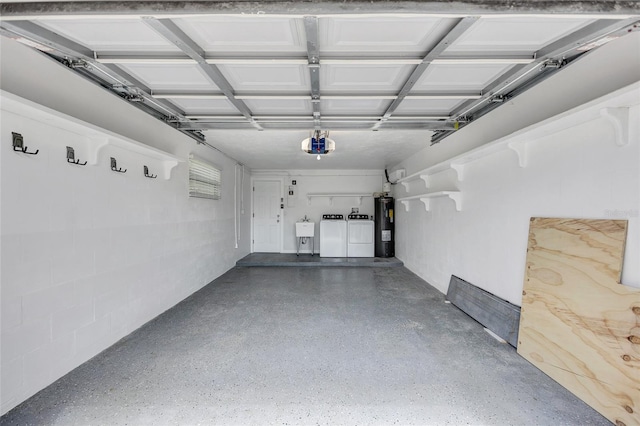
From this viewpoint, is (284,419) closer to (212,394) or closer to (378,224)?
(212,394)

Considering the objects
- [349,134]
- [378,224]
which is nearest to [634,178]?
[349,134]

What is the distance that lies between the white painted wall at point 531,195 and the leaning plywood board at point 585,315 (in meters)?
0.09

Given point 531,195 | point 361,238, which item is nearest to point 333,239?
point 361,238

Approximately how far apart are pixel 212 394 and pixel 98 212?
5.46 ft

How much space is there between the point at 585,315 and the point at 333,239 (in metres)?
4.69

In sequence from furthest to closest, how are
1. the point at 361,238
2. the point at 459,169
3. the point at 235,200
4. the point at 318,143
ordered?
the point at 361,238, the point at 235,200, the point at 318,143, the point at 459,169

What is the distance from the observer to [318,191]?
261 inches

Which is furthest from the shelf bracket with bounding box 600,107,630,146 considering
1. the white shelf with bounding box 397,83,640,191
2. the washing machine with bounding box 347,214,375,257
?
the washing machine with bounding box 347,214,375,257

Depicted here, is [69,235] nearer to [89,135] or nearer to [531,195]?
[89,135]

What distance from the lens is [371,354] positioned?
2062mm

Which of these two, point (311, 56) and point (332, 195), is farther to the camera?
point (332, 195)

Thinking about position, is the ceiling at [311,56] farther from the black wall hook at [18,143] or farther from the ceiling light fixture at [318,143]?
the black wall hook at [18,143]


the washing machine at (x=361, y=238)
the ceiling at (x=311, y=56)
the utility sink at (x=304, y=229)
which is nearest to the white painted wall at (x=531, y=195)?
the ceiling at (x=311, y=56)

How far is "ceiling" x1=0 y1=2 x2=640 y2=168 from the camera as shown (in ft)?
4.43
